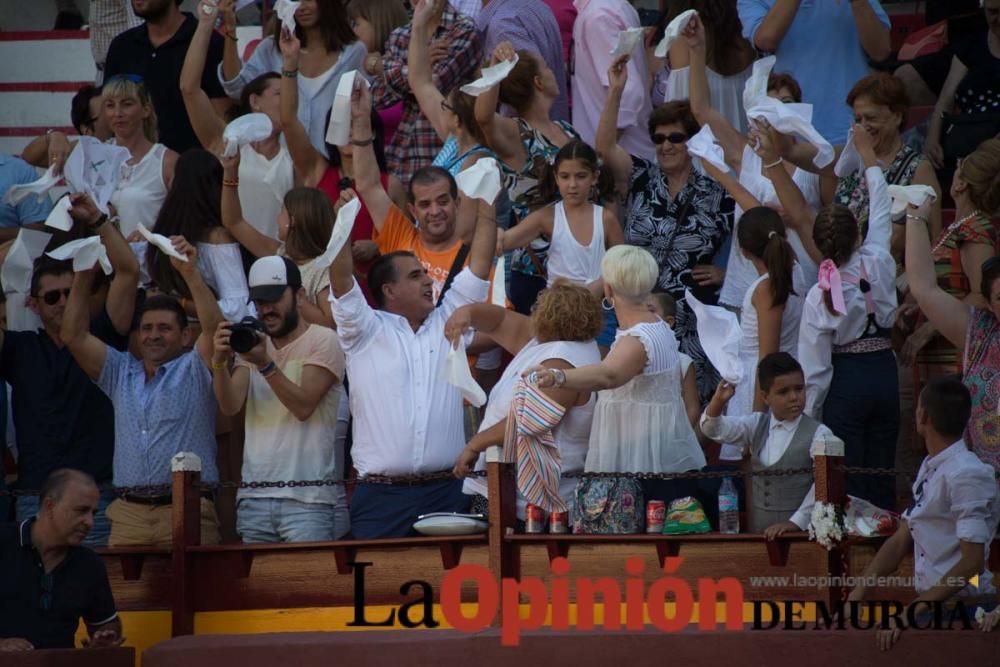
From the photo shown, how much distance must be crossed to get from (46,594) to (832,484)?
3198mm

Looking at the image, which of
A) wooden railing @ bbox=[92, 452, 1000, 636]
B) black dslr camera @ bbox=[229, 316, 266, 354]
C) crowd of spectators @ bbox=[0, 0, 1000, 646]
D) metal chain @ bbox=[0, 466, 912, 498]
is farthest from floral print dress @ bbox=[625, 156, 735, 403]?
black dslr camera @ bbox=[229, 316, 266, 354]

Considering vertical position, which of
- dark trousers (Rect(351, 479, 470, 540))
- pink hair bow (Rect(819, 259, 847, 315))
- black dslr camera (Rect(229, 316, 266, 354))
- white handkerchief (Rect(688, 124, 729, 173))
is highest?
white handkerchief (Rect(688, 124, 729, 173))

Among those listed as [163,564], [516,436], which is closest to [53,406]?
[163,564]

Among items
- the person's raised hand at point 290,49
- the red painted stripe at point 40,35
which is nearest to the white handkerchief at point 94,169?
the person's raised hand at point 290,49

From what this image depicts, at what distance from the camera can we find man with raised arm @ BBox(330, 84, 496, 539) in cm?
847

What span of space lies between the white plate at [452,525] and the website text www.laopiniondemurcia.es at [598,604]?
0.16 m

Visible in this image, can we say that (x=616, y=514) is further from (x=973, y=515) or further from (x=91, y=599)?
(x=91, y=599)

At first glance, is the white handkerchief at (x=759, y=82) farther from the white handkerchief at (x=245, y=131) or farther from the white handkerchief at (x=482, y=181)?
the white handkerchief at (x=245, y=131)

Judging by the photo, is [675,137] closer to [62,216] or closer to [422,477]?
[422,477]

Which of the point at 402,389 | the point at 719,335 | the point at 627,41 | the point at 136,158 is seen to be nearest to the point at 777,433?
the point at 719,335

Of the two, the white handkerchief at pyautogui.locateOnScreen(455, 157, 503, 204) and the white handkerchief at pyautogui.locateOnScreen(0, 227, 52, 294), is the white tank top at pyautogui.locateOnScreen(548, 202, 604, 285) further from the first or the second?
the white handkerchief at pyautogui.locateOnScreen(0, 227, 52, 294)

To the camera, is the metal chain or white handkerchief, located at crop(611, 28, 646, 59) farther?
white handkerchief, located at crop(611, 28, 646, 59)

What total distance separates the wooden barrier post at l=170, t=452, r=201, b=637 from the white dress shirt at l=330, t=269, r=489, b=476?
0.71 metres

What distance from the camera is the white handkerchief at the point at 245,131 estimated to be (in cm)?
965
